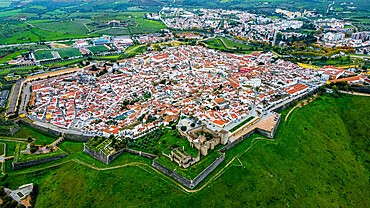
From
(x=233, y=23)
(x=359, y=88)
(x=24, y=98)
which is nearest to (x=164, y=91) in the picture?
(x=24, y=98)

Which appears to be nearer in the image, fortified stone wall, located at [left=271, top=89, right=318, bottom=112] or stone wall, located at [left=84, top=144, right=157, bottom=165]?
stone wall, located at [left=84, top=144, right=157, bottom=165]

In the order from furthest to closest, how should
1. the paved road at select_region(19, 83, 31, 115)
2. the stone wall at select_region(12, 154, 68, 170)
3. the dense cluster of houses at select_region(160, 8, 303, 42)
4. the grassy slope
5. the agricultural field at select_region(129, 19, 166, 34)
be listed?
the agricultural field at select_region(129, 19, 166, 34)
the dense cluster of houses at select_region(160, 8, 303, 42)
the paved road at select_region(19, 83, 31, 115)
the stone wall at select_region(12, 154, 68, 170)
the grassy slope

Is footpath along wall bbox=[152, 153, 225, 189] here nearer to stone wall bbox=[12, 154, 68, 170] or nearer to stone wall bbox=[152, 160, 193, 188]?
stone wall bbox=[152, 160, 193, 188]

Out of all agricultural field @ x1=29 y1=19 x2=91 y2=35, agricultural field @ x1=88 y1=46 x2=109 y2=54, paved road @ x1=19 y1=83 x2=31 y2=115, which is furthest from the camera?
agricultural field @ x1=29 y1=19 x2=91 y2=35

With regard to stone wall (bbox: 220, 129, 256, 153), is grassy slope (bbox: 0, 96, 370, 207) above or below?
below

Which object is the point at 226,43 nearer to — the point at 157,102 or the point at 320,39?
the point at 320,39

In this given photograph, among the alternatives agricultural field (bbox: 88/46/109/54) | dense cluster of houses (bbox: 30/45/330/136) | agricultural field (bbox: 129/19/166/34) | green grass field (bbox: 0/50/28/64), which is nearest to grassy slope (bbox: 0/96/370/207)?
dense cluster of houses (bbox: 30/45/330/136)

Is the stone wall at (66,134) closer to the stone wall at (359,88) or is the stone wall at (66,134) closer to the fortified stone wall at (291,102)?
the fortified stone wall at (291,102)
